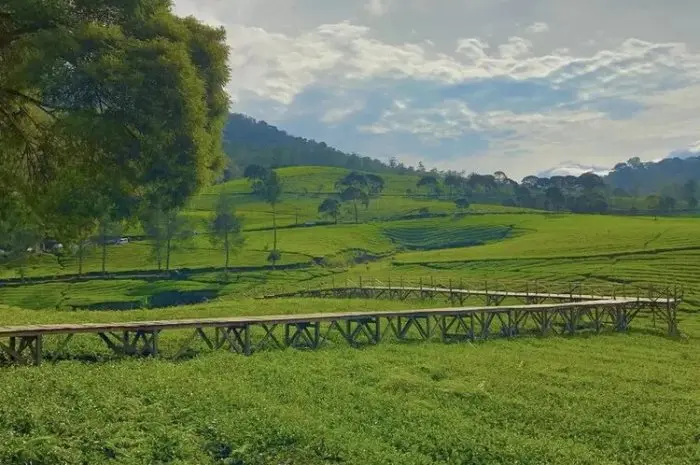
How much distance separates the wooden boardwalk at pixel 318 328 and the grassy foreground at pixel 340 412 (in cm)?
157

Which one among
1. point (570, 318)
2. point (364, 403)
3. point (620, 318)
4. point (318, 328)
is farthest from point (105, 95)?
point (620, 318)

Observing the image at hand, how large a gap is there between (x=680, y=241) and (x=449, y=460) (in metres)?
82.5

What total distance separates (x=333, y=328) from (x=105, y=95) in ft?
62.8

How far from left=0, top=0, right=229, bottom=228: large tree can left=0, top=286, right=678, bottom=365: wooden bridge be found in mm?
5197

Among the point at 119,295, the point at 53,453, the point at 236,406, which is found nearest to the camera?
the point at 53,453

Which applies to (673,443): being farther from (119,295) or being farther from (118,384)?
(119,295)

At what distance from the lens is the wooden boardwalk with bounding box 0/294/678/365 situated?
22109 mm

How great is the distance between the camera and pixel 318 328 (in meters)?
27.7

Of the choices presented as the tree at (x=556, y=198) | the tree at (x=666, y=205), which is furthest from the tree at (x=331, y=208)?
the tree at (x=666, y=205)

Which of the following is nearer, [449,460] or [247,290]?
[449,460]

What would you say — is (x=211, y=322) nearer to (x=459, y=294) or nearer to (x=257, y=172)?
→ (x=459, y=294)

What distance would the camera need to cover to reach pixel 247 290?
267 feet

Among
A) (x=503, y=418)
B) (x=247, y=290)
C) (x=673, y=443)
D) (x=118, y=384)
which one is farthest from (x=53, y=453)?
(x=247, y=290)

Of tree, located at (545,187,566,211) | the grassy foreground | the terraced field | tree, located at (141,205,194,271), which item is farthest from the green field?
tree, located at (545,187,566,211)
